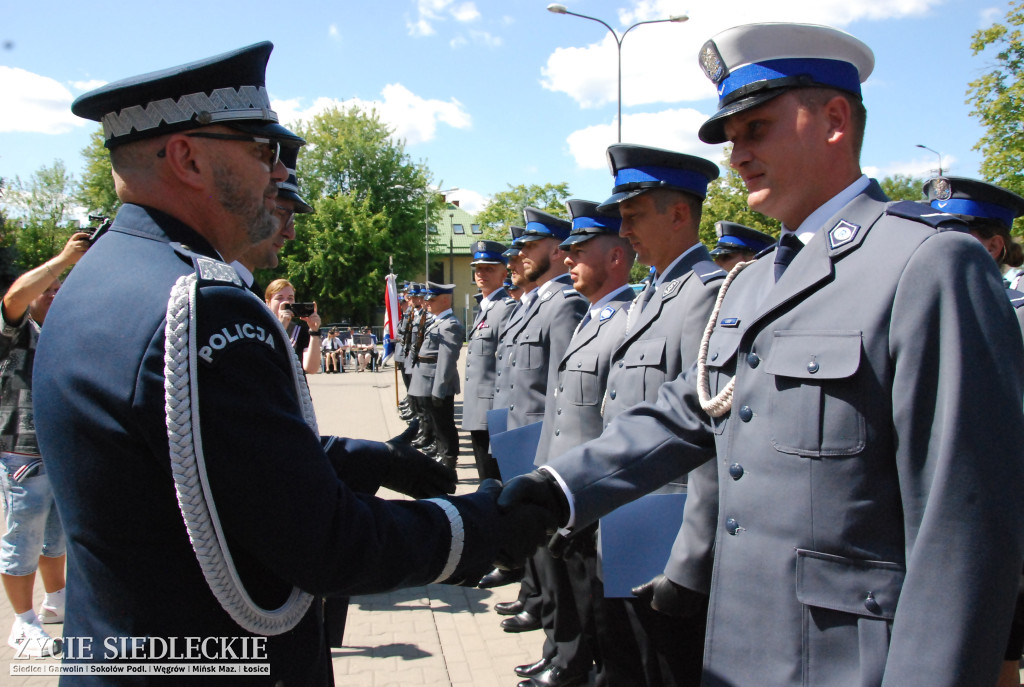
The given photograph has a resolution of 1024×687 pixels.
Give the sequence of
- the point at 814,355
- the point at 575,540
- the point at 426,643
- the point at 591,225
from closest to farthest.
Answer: the point at 814,355, the point at 575,540, the point at 426,643, the point at 591,225

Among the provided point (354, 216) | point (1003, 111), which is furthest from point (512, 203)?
point (1003, 111)

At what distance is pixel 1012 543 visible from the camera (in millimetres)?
1352

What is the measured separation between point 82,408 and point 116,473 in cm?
14

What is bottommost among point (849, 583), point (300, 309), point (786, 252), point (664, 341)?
point (849, 583)

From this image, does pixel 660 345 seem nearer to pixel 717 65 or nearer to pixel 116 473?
pixel 717 65

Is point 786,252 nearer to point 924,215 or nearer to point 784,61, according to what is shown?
point 924,215

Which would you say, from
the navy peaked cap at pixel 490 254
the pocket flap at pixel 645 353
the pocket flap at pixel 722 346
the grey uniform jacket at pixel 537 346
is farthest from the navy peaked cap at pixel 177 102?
the navy peaked cap at pixel 490 254

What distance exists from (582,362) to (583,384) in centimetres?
13

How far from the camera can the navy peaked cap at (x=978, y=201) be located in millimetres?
3561

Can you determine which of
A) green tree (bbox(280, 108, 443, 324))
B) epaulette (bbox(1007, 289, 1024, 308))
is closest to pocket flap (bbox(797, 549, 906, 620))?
epaulette (bbox(1007, 289, 1024, 308))

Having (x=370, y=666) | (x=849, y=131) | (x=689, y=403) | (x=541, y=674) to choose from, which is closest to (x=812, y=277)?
(x=849, y=131)

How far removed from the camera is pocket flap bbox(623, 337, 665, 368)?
10.2ft

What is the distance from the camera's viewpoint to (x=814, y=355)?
1.61 m

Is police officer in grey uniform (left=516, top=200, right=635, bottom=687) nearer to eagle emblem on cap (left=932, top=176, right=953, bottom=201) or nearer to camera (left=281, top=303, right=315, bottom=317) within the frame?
eagle emblem on cap (left=932, top=176, right=953, bottom=201)
